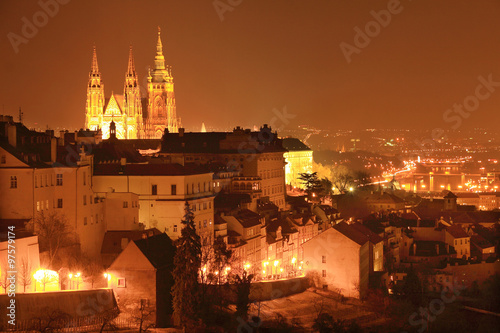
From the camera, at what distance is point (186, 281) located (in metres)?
36.8

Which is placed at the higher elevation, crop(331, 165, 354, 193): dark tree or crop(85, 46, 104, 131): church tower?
crop(85, 46, 104, 131): church tower

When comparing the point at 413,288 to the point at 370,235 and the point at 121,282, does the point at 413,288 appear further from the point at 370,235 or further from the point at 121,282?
the point at 121,282

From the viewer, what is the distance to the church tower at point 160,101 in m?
129

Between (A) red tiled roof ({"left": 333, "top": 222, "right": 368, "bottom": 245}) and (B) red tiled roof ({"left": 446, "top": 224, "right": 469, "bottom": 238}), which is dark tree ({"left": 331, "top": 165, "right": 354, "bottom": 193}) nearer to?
(B) red tiled roof ({"left": 446, "top": 224, "right": 469, "bottom": 238})

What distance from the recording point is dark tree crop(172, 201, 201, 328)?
36781mm

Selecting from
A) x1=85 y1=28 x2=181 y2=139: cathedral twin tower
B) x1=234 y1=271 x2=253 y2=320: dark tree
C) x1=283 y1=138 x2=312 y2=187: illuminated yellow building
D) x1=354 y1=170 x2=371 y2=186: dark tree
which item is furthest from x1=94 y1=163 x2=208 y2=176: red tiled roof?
x1=85 y1=28 x2=181 y2=139: cathedral twin tower

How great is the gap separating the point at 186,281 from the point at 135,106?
3596 inches

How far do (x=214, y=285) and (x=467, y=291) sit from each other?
22.4 meters

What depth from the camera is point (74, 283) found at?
126ft

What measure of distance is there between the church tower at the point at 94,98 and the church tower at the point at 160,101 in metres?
7.96

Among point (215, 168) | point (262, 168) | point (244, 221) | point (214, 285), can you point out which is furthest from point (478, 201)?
point (214, 285)

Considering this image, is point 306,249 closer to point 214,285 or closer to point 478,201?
point 214,285
